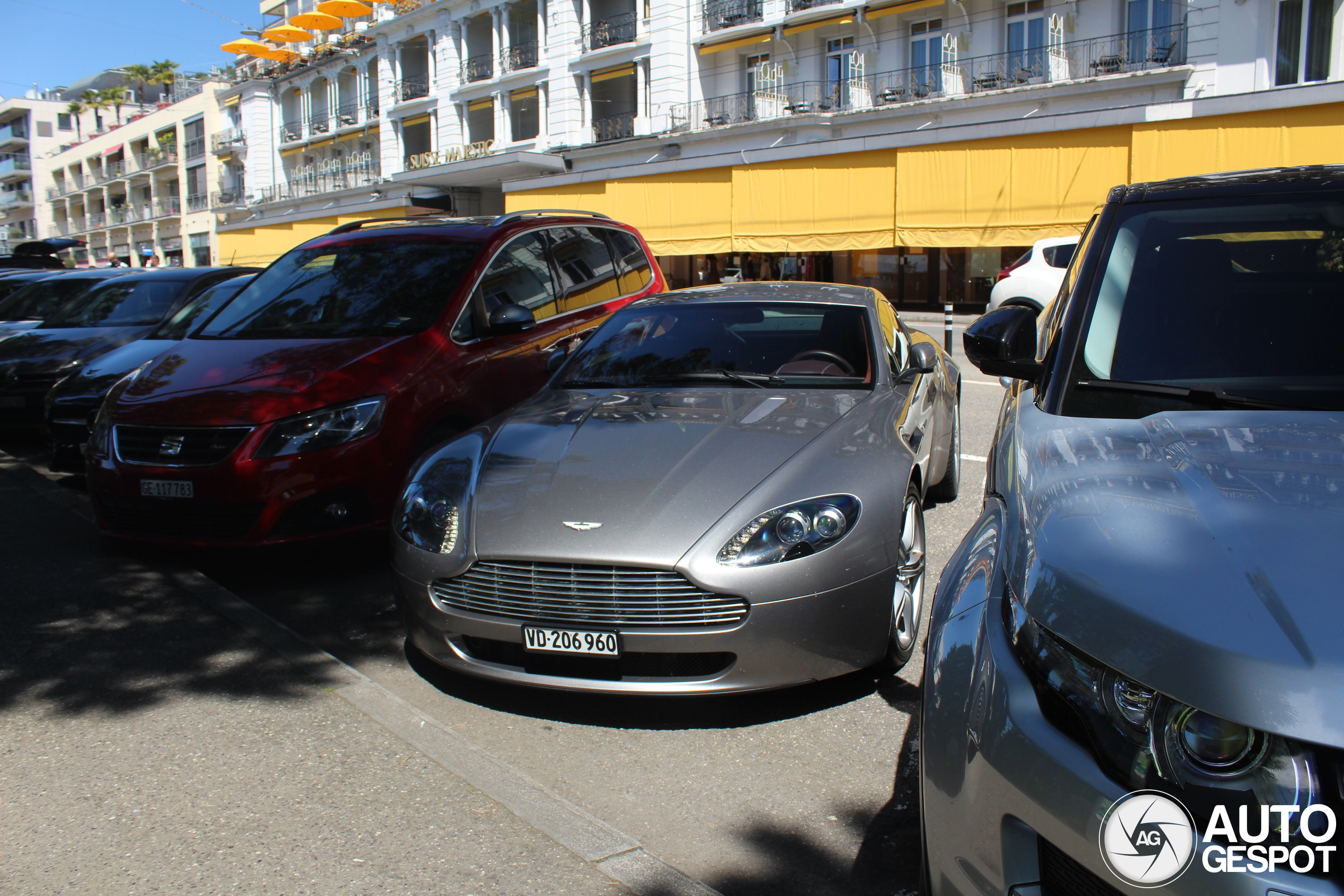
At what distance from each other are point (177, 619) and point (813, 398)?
2.98 m

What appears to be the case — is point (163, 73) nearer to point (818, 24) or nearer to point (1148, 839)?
point (818, 24)

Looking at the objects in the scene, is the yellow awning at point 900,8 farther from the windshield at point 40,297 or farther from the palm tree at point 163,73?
the palm tree at point 163,73

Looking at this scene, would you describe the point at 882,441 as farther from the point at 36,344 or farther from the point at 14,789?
the point at 36,344

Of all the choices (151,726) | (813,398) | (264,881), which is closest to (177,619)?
(151,726)

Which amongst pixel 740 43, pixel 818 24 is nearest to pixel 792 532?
pixel 818 24

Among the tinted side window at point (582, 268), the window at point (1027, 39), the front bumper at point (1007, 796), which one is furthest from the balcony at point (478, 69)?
the front bumper at point (1007, 796)

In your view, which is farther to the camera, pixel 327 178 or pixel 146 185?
pixel 146 185

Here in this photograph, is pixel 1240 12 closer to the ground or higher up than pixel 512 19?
closer to the ground

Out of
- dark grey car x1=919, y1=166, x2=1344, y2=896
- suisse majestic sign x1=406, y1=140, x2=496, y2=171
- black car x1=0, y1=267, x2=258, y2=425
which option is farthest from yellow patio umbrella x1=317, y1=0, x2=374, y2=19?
dark grey car x1=919, y1=166, x2=1344, y2=896

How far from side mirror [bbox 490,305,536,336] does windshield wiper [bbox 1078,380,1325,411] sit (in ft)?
12.2

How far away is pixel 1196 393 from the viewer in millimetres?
2590

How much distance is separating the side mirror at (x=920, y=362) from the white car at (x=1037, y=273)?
35.5ft

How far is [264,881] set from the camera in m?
2.55

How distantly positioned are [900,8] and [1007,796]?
104 ft
